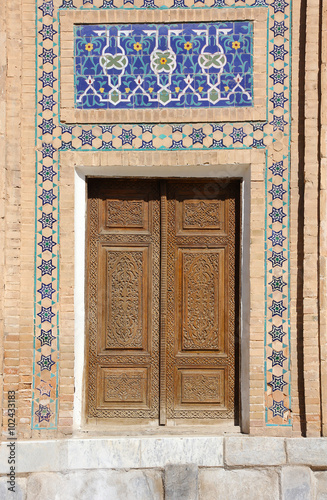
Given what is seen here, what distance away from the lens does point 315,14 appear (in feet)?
14.9

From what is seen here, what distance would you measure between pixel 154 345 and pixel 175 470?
96 cm

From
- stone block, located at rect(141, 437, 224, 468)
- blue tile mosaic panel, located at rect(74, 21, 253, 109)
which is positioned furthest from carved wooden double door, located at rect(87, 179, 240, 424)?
blue tile mosaic panel, located at rect(74, 21, 253, 109)

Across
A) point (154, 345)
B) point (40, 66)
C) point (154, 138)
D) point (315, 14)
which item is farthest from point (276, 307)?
point (40, 66)

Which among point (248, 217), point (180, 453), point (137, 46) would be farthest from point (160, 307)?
point (137, 46)

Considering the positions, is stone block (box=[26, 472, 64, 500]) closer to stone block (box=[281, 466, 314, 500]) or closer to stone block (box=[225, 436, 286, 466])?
stone block (box=[225, 436, 286, 466])

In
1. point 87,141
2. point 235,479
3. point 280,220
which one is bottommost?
point 235,479

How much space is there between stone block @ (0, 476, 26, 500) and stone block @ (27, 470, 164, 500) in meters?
0.04

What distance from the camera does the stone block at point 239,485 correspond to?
4.40 meters

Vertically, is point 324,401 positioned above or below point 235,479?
above

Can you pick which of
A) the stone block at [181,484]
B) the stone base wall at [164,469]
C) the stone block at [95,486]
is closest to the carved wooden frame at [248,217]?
the stone base wall at [164,469]

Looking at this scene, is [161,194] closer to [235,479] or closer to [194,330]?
[194,330]

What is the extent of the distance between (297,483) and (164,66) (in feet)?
11.0

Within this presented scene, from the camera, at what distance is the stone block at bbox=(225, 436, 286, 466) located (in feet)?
14.4

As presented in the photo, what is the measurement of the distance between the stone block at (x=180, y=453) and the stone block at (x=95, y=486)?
137mm
